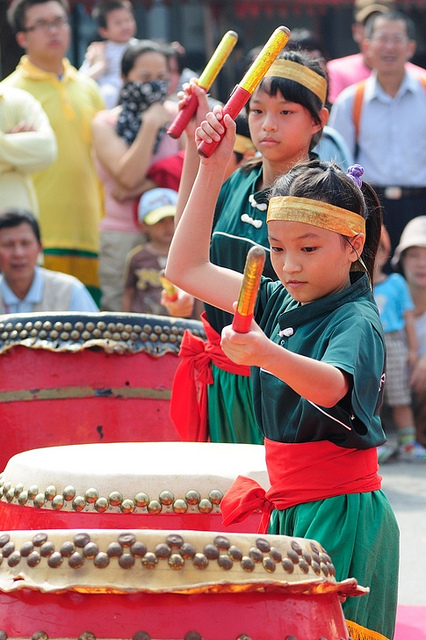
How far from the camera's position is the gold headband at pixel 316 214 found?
75.3 inches

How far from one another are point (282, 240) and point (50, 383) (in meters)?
1.40

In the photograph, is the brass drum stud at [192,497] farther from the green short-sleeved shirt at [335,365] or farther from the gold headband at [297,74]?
the gold headband at [297,74]

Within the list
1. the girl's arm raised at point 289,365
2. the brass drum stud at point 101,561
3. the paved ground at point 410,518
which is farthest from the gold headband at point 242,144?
the brass drum stud at point 101,561

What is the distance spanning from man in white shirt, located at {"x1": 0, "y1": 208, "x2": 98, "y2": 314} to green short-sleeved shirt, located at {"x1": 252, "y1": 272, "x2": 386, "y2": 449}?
8.89ft

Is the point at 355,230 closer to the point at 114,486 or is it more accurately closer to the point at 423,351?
the point at 114,486

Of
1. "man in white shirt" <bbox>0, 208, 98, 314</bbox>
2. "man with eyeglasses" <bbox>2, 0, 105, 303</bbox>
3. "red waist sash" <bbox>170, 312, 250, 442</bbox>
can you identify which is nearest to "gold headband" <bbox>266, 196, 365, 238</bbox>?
"red waist sash" <bbox>170, 312, 250, 442</bbox>

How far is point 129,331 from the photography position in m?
3.23

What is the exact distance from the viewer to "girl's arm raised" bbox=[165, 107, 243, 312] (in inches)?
85.4

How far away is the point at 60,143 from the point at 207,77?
3297 mm

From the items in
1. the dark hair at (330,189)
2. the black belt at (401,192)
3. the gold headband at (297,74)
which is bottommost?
the dark hair at (330,189)

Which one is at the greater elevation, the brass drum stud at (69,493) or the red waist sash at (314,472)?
the red waist sash at (314,472)

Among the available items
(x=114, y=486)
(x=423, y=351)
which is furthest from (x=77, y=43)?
(x=114, y=486)

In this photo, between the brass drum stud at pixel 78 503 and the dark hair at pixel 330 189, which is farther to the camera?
the brass drum stud at pixel 78 503

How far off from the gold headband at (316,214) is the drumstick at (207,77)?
0.62 metres
